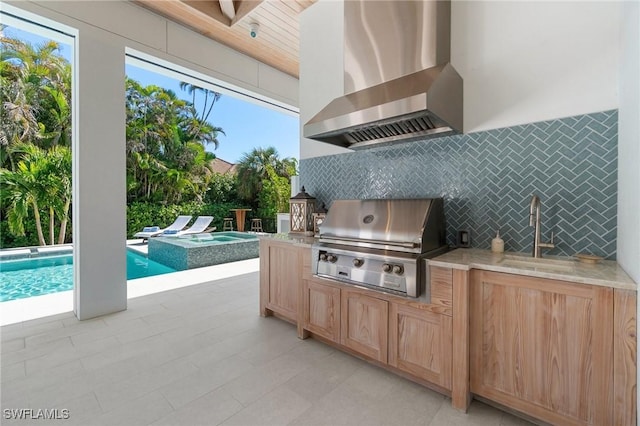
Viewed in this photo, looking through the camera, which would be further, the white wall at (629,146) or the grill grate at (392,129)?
the grill grate at (392,129)

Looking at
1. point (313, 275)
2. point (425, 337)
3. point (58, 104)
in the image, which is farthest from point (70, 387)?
point (58, 104)

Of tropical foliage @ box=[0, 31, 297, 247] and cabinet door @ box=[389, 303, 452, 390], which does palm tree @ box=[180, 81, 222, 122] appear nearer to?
tropical foliage @ box=[0, 31, 297, 247]

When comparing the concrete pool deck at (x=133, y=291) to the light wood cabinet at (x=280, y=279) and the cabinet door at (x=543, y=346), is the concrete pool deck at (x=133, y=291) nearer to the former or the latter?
the light wood cabinet at (x=280, y=279)

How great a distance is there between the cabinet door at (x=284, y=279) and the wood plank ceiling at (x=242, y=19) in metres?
2.77

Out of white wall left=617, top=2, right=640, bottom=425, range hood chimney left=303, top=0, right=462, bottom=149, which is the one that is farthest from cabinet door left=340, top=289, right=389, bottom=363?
range hood chimney left=303, top=0, right=462, bottom=149

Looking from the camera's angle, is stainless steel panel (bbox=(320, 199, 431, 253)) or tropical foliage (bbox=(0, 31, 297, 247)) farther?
tropical foliage (bbox=(0, 31, 297, 247))

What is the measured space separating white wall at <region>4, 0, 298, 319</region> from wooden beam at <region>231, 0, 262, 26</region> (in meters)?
0.99

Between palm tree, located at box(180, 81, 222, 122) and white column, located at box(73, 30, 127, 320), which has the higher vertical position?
palm tree, located at box(180, 81, 222, 122)

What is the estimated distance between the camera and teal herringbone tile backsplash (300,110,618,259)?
1780mm

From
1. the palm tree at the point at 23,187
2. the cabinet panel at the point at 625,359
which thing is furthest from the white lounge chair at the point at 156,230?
the cabinet panel at the point at 625,359

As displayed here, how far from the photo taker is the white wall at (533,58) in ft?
5.85

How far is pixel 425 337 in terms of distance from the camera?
5.90 ft

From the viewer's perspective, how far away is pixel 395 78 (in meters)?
2.36

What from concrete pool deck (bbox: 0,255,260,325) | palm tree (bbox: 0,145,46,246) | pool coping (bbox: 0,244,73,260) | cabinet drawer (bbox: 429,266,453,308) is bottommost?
concrete pool deck (bbox: 0,255,260,325)
